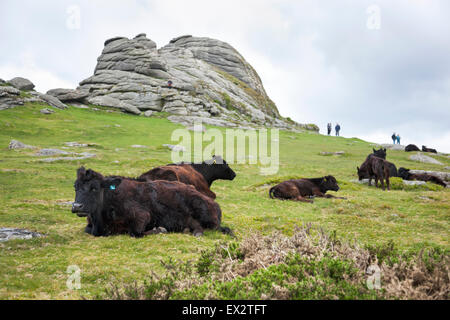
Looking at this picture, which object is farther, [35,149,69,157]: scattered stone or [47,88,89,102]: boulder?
[47,88,89,102]: boulder

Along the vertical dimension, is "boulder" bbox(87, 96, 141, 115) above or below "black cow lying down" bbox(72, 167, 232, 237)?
above

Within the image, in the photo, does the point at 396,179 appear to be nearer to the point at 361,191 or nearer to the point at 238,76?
the point at 361,191

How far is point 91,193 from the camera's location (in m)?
9.13

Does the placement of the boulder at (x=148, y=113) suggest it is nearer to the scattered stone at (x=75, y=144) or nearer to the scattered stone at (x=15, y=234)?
the scattered stone at (x=75, y=144)

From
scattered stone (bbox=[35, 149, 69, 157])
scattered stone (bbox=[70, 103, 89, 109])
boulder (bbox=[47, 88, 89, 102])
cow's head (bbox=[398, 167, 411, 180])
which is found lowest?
cow's head (bbox=[398, 167, 411, 180])

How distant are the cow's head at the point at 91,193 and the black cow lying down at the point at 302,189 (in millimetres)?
10831

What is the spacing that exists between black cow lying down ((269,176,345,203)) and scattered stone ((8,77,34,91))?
2717 inches

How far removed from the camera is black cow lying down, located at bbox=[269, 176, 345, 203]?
1847cm

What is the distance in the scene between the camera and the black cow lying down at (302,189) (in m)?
18.5

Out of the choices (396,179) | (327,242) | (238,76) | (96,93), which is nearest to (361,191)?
(396,179)

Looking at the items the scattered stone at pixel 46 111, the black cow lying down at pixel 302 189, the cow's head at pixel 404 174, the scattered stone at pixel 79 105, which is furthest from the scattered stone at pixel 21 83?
the cow's head at pixel 404 174

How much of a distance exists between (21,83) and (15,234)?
2868 inches

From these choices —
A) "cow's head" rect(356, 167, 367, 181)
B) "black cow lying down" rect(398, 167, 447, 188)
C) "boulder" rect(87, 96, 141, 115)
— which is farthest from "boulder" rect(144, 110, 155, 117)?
"black cow lying down" rect(398, 167, 447, 188)

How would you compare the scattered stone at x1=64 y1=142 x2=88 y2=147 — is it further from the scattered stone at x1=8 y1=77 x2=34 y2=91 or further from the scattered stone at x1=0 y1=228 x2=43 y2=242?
the scattered stone at x1=8 y1=77 x2=34 y2=91
